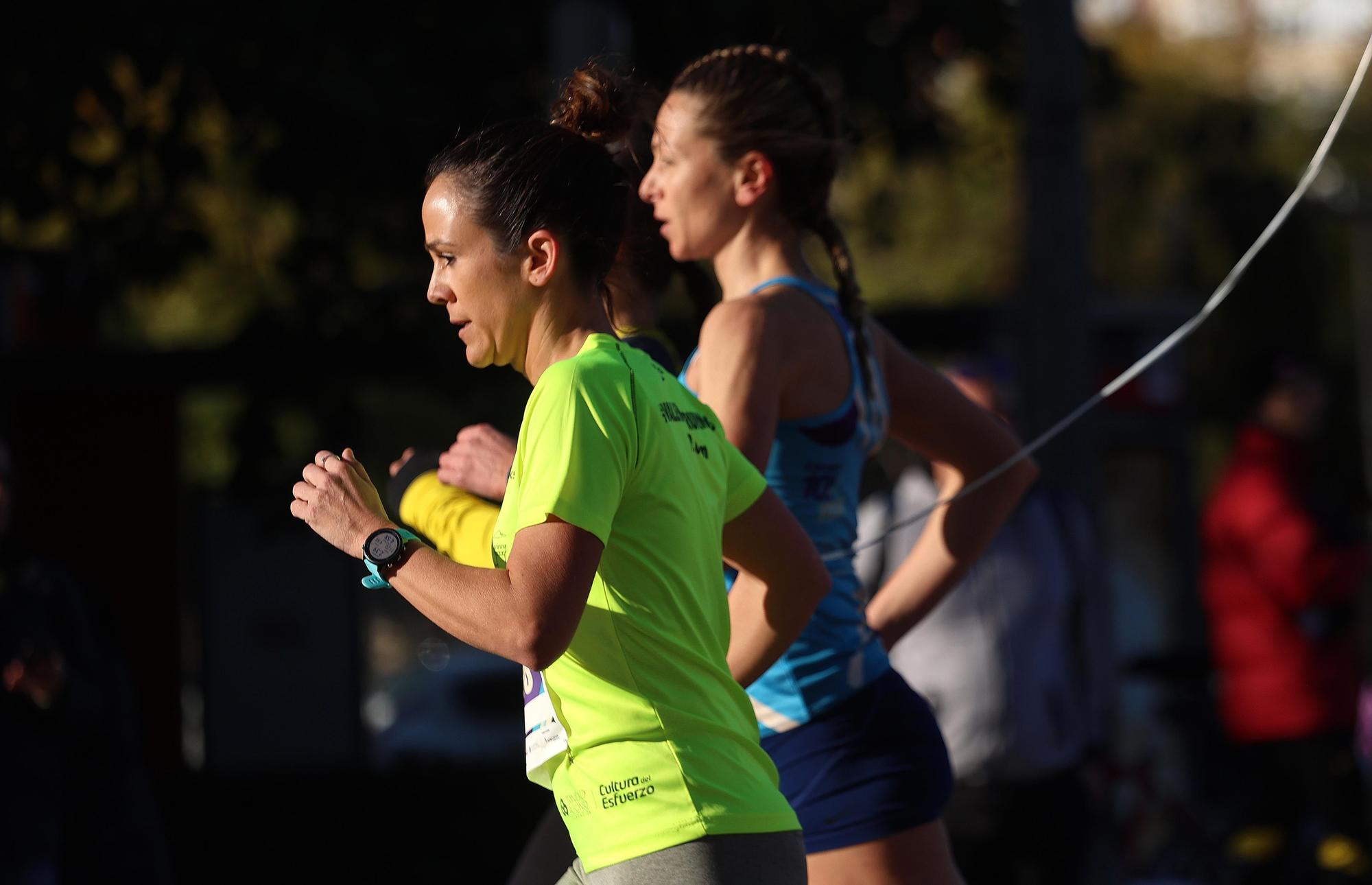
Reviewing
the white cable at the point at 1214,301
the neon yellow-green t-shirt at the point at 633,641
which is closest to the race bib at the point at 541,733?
the neon yellow-green t-shirt at the point at 633,641

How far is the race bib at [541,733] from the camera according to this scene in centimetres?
238

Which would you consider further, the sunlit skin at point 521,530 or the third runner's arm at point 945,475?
the third runner's arm at point 945,475

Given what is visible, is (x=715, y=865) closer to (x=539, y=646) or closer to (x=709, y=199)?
(x=539, y=646)

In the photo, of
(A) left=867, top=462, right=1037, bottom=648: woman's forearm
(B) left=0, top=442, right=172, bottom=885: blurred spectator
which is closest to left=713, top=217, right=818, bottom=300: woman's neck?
(A) left=867, top=462, right=1037, bottom=648: woman's forearm

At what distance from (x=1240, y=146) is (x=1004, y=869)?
7.94 metres

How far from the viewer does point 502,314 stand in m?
2.46

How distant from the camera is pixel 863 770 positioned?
302 centimetres

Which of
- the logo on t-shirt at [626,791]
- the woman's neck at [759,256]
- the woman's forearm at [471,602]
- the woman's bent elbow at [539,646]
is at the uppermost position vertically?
the woman's neck at [759,256]

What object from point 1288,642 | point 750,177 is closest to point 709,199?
point 750,177

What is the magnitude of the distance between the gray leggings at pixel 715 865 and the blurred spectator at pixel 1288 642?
5615 millimetres

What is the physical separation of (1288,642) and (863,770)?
498cm

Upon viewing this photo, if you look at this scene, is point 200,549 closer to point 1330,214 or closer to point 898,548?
point 898,548

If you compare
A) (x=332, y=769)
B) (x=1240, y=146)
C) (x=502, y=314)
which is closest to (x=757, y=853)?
(x=502, y=314)

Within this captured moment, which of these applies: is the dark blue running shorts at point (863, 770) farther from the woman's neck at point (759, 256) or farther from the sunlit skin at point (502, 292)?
the sunlit skin at point (502, 292)
